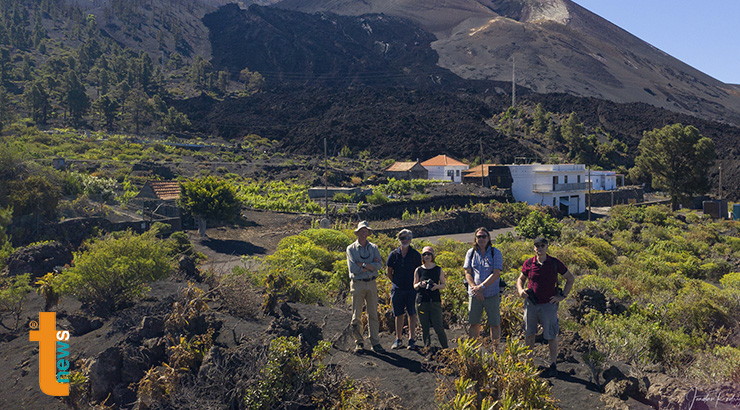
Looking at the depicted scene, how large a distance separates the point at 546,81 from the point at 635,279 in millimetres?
109934

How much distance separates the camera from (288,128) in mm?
81875

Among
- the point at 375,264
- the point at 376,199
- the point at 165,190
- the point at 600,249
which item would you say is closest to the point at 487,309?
the point at 375,264

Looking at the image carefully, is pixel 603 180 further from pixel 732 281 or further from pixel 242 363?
pixel 242 363

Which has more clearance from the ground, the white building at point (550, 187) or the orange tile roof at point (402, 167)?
the orange tile roof at point (402, 167)

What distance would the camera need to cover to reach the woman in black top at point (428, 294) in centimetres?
497

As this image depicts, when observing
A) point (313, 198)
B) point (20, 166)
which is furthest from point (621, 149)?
point (20, 166)

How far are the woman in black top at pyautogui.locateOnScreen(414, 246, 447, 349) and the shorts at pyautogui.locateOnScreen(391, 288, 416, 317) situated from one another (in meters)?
0.11

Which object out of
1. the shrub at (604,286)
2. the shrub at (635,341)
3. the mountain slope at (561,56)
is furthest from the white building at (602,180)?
the mountain slope at (561,56)

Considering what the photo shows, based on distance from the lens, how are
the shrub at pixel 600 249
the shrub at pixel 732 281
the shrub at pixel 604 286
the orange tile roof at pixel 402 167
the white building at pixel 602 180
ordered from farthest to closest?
the orange tile roof at pixel 402 167 < the white building at pixel 602 180 < the shrub at pixel 600 249 < the shrub at pixel 732 281 < the shrub at pixel 604 286

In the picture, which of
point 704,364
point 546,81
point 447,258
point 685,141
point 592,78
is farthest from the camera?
point 592,78

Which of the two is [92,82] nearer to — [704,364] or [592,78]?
[704,364]

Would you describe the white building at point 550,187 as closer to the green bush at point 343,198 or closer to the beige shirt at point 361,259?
the green bush at point 343,198

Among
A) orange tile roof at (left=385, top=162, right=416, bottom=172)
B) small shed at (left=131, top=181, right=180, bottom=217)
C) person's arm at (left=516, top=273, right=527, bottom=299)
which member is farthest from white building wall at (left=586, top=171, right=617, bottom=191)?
person's arm at (left=516, top=273, right=527, bottom=299)

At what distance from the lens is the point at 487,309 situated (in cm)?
484
